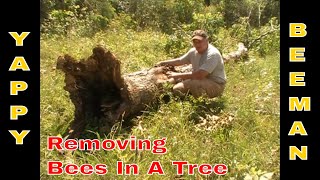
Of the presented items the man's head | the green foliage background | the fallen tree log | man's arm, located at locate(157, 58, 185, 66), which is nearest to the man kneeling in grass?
the man's head

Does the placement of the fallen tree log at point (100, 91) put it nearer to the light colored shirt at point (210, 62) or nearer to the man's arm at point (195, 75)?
the man's arm at point (195, 75)

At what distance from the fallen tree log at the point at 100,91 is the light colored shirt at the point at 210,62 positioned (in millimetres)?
773

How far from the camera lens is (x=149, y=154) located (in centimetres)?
352

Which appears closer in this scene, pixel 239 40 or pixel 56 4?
pixel 239 40

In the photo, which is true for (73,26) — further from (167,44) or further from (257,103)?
(257,103)

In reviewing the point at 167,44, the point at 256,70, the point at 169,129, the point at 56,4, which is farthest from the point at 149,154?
the point at 56,4

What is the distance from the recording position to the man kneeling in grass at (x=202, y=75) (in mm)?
4762

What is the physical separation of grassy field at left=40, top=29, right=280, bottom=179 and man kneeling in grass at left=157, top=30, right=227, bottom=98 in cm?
14

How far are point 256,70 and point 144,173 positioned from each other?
4090 millimetres

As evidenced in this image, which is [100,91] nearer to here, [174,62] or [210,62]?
[174,62]

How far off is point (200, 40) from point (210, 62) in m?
0.31

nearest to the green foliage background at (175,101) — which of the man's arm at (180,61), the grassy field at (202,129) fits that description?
the grassy field at (202,129)

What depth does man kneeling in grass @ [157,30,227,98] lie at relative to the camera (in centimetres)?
476

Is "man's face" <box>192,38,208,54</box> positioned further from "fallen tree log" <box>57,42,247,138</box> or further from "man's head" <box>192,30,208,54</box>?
"fallen tree log" <box>57,42,247,138</box>
